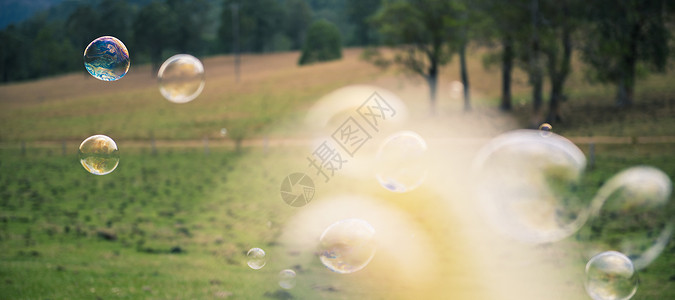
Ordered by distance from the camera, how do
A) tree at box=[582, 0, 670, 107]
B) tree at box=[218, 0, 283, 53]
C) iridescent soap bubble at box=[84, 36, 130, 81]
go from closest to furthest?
iridescent soap bubble at box=[84, 36, 130, 81] < tree at box=[582, 0, 670, 107] < tree at box=[218, 0, 283, 53]

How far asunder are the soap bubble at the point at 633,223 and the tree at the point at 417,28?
24.9 m

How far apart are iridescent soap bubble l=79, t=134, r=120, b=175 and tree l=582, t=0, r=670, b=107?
2492 cm

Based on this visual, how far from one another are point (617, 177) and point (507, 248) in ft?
34.7

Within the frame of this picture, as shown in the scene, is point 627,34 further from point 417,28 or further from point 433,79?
point 433,79

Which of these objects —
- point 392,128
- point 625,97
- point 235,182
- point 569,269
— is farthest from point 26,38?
point 569,269

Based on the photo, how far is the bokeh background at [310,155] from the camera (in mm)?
10359

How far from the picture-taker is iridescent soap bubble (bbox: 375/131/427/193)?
11961 mm

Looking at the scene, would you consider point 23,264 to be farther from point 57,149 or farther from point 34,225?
point 57,149

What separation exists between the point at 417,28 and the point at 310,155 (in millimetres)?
14809

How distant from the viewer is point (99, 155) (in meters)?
10.2

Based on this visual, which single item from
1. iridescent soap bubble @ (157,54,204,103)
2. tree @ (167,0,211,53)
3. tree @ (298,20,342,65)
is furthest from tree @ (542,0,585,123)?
tree @ (298,20,342,65)

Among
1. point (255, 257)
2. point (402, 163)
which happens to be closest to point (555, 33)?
point (402, 163)

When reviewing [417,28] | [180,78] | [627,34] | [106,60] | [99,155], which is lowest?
[99,155]

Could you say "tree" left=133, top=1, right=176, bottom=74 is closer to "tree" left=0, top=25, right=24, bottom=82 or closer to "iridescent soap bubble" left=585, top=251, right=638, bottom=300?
"tree" left=0, top=25, right=24, bottom=82
